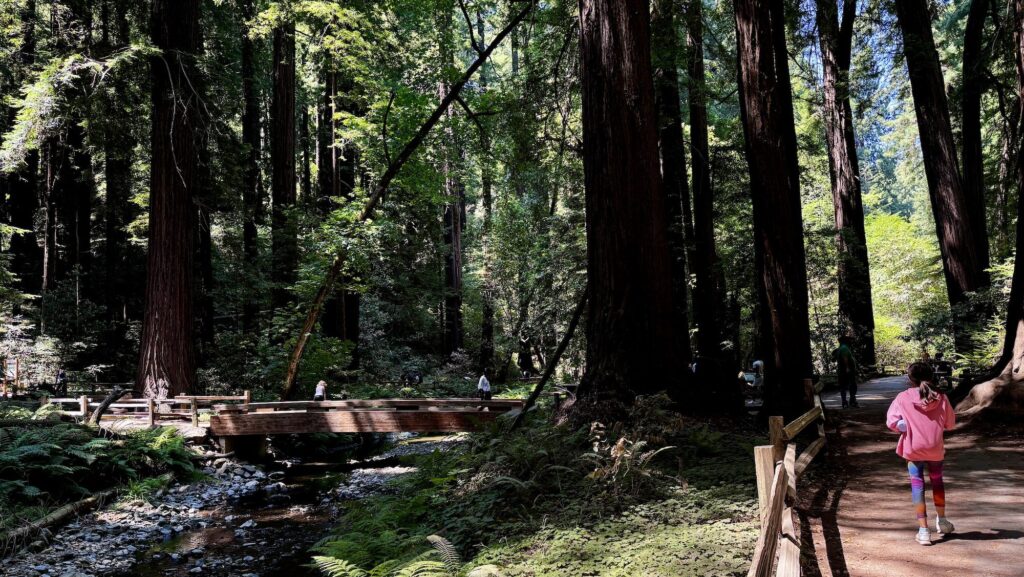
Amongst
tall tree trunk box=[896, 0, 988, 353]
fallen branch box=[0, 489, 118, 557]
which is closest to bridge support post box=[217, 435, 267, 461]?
fallen branch box=[0, 489, 118, 557]

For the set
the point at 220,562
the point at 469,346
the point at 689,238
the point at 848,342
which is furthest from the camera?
the point at 469,346

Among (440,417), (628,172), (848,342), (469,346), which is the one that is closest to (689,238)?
(848,342)

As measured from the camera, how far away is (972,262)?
45.6 ft

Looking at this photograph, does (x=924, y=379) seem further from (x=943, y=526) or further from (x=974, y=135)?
(x=974, y=135)

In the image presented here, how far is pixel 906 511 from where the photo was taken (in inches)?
236

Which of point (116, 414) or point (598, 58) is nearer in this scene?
point (598, 58)

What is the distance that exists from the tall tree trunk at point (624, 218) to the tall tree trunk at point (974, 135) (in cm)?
1102

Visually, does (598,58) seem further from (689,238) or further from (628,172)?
(689,238)

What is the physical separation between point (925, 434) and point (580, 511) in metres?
3.02

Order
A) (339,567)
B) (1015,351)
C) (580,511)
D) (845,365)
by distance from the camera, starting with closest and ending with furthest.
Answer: (339,567)
(580,511)
(1015,351)
(845,365)

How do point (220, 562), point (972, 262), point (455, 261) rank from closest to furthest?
point (220, 562) < point (972, 262) < point (455, 261)

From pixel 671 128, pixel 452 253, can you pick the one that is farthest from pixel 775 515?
pixel 452 253

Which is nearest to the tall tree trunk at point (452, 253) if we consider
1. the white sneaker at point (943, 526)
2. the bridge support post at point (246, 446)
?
the bridge support post at point (246, 446)

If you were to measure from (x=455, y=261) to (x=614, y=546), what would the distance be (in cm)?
2563
